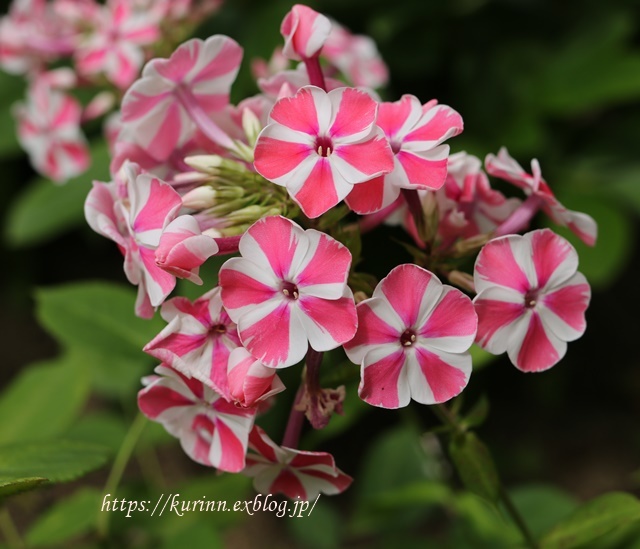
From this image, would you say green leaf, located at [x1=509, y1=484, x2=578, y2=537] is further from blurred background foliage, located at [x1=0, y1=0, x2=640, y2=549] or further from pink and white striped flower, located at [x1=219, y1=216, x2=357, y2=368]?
pink and white striped flower, located at [x1=219, y1=216, x2=357, y2=368]

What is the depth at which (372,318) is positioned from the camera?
698 millimetres

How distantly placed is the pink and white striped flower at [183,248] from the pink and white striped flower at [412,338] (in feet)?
0.48

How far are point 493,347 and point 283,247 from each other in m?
0.22

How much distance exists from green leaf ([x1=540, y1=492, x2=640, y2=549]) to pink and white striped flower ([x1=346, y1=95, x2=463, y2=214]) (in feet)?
1.42

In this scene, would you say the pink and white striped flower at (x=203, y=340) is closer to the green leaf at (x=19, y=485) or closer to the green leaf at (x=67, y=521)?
the green leaf at (x=19, y=485)

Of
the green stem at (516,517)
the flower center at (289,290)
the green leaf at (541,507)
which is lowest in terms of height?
the green leaf at (541,507)

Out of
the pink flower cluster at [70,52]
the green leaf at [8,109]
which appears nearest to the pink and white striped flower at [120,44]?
the pink flower cluster at [70,52]

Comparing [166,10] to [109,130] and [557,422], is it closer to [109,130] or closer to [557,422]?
[109,130]

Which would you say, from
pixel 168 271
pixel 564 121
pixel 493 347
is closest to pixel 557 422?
pixel 564 121

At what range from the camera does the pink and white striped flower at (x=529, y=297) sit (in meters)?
0.73

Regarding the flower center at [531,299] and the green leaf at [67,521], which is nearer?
the flower center at [531,299]

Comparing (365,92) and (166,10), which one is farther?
(166,10)

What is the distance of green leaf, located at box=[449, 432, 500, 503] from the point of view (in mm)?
864

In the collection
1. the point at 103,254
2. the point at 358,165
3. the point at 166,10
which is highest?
the point at 358,165
